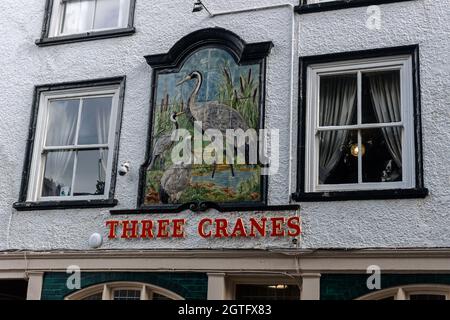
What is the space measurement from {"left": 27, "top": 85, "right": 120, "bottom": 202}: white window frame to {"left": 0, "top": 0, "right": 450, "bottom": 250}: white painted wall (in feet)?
0.63

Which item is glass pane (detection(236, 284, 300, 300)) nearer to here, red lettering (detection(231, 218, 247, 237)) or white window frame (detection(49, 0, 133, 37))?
red lettering (detection(231, 218, 247, 237))

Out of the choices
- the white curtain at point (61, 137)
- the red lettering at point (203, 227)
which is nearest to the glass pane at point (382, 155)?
the red lettering at point (203, 227)

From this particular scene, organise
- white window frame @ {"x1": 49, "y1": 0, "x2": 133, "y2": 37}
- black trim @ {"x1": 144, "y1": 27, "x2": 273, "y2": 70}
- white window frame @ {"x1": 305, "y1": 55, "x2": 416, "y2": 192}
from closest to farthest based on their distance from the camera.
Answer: white window frame @ {"x1": 305, "y1": 55, "x2": 416, "y2": 192} < black trim @ {"x1": 144, "y1": 27, "x2": 273, "y2": 70} < white window frame @ {"x1": 49, "y1": 0, "x2": 133, "y2": 37}

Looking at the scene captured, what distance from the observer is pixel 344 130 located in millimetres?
8773

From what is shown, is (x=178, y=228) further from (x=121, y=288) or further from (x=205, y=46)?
(x=205, y=46)

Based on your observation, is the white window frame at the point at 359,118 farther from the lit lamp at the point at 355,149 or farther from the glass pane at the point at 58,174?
the glass pane at the point at 58,174

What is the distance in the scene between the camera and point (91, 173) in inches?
385

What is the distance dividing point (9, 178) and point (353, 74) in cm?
504

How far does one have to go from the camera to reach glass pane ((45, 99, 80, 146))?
397 inches

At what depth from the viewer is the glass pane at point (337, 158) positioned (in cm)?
861

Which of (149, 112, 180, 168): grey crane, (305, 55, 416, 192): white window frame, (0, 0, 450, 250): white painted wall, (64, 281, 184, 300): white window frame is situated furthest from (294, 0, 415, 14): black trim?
(64, 281, 184, 300): white window frame
